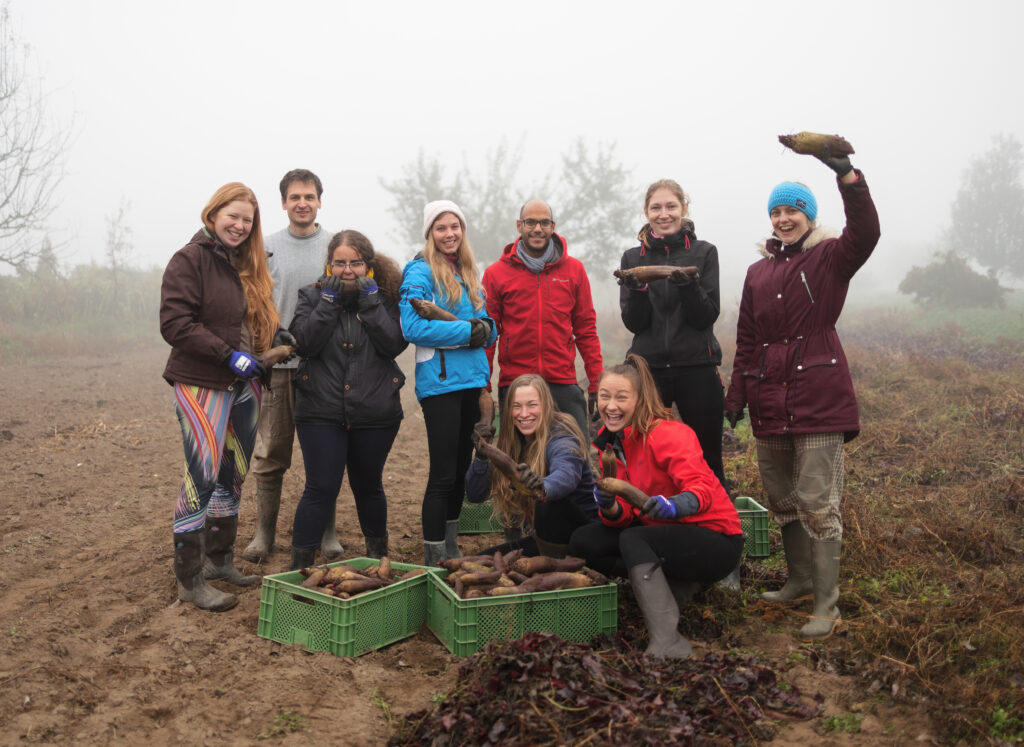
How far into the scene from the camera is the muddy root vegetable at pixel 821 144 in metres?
3.25

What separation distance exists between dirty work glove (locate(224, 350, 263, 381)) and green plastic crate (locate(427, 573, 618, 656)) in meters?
1.45

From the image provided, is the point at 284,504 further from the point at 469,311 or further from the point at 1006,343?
the point at 1006,343

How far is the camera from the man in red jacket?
4.57 meters

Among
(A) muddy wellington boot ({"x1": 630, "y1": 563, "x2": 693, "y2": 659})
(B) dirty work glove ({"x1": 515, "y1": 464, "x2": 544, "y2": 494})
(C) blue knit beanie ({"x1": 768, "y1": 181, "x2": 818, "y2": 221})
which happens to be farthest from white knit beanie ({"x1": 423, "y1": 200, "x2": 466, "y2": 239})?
(A) muddy wellington boot ({"x1": 630, "y1": 563, "x2": 693, "y2": 659})

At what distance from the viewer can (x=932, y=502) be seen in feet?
18.0

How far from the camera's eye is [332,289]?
4.20 metres

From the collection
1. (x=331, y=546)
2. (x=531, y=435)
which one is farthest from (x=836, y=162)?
(x=331, y=546)

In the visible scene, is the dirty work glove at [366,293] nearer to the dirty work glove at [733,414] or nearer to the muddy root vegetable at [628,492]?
the muddy root vegetable at [628,492]

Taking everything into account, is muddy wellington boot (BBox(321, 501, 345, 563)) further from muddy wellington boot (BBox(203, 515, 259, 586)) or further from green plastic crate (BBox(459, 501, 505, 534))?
green plastic crate (BBox(459, 501, 505, 534))

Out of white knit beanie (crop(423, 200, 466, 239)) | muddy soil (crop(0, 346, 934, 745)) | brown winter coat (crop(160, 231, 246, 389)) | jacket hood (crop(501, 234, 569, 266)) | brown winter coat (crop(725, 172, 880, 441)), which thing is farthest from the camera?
jacket hood (crop(501, 234, 569, 266))

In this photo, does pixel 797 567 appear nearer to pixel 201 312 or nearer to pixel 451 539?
pixel 451 539

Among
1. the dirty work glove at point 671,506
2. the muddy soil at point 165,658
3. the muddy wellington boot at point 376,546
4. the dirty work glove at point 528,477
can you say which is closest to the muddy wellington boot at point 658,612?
the dirty work glove at point 671,506

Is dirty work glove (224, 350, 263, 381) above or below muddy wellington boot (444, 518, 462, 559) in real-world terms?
above

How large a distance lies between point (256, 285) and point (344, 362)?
64 centimetres
